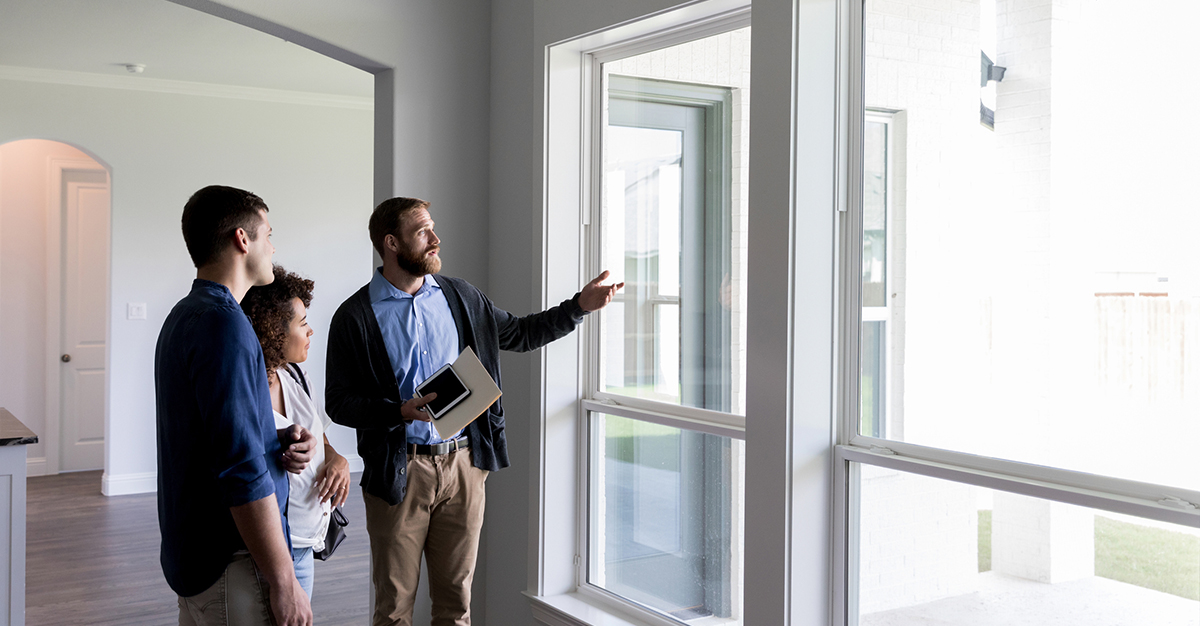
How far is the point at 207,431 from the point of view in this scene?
5.29 ft

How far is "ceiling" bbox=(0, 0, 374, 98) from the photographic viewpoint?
5.02 m

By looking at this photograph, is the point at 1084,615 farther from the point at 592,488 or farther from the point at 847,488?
the point at 592,488

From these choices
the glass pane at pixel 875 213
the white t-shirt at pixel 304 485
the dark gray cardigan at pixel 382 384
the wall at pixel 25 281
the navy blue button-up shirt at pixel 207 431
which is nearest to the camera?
the navy blue button-up shirt at pixel 207 431

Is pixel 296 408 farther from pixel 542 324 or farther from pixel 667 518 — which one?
pixel 667 518

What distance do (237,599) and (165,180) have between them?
19.6 feet

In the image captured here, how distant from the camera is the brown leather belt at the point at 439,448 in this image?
2.70 metres

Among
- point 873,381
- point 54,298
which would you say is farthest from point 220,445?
point 54,298

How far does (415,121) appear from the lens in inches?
136

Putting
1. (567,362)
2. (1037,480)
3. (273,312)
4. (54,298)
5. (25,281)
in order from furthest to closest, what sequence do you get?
1. (54,298)
2. (25,281)
3. (567,362)
4. (273,312)
5. (1037,480)

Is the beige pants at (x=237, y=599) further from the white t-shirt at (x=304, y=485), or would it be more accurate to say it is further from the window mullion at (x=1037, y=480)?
the window mullion at (x=1037, y=480)

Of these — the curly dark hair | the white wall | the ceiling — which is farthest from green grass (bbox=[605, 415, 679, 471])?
the white wall

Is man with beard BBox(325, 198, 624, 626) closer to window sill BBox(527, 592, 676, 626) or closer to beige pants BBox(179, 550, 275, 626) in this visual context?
window sill BBox(527, 592, 676, 626)

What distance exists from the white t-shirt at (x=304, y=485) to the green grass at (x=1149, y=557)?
5.64 feet

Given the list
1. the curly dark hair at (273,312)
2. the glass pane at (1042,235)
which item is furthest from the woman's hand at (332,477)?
the glass pane at (1042,235)
